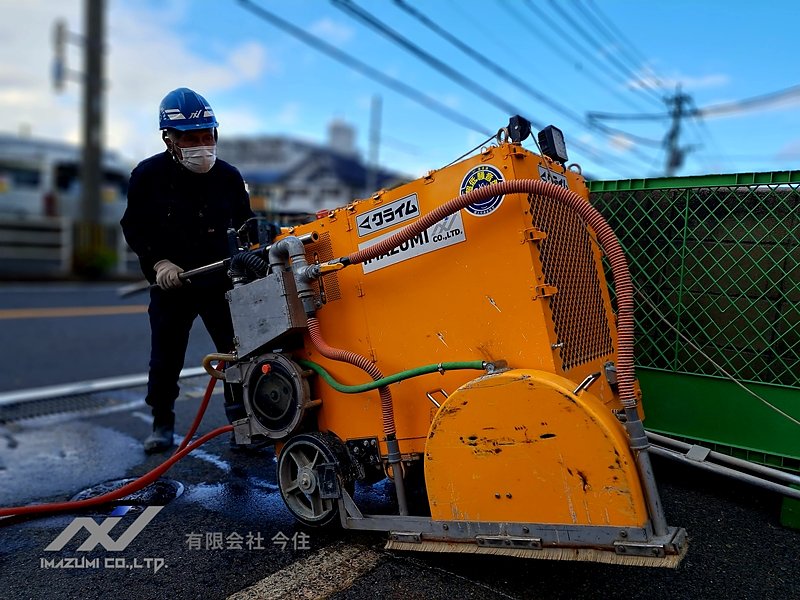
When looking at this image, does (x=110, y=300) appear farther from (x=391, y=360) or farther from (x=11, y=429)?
(x=391, y=360)

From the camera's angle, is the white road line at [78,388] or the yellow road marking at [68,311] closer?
the white road line at [78,388]

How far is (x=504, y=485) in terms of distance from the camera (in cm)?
222

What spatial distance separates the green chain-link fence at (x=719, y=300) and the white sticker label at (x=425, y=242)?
4.09 ft

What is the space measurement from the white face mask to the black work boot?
5.85ft

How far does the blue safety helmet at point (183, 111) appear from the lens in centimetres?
345

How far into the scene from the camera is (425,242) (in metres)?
2.54

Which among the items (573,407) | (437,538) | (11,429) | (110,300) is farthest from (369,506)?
(110,300)

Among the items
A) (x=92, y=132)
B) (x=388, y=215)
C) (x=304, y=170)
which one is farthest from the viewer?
(x=304, y=170)

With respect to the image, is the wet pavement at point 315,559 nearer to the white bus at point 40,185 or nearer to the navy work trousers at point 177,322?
the navy work trousers at point 177,322

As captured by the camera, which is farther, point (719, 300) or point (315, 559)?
point (719, 300)

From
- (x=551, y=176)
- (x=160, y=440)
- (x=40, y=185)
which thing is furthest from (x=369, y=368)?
(x=40, y=185)

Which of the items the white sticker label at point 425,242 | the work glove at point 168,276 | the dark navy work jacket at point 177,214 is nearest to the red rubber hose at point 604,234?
the white sticker label at point 425,242

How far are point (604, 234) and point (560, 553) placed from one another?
1.15 m

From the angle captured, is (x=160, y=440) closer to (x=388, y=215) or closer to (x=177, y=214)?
(x=177, y=214)
